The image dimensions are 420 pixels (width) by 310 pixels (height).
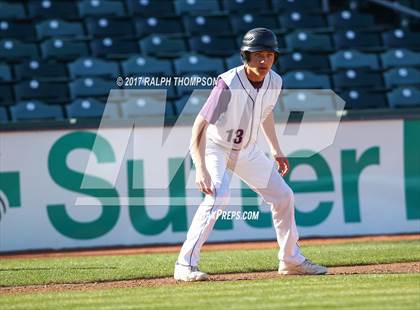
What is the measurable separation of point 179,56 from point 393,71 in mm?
3199

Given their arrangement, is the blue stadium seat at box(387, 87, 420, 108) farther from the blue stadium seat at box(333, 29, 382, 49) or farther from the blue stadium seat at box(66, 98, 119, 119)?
the blue stadium seat at box(66, 98, 119, 119)

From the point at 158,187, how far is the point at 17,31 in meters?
4.19

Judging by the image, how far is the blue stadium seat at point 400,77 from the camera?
14.4m

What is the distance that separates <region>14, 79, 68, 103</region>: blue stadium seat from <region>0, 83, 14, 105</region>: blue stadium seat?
0.27 ft

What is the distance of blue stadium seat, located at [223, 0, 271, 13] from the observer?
1550cm

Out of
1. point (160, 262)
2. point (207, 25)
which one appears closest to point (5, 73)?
point (207, 25)

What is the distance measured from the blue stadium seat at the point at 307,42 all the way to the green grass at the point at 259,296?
734cm

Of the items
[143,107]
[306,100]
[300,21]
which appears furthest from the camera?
[300,21]

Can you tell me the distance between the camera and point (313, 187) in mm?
11867

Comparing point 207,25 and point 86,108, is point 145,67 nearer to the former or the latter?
point 86,108

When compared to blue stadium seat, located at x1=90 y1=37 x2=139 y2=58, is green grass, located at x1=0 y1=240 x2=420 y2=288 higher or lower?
lower

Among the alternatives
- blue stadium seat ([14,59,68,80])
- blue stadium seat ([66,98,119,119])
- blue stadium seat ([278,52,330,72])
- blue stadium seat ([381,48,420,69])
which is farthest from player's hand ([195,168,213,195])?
blue stadium seat ([381,48,420,69])

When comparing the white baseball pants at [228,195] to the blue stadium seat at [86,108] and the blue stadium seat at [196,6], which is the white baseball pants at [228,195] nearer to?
the blue stadium seat at [86,108]

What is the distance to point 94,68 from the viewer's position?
13.8 m
